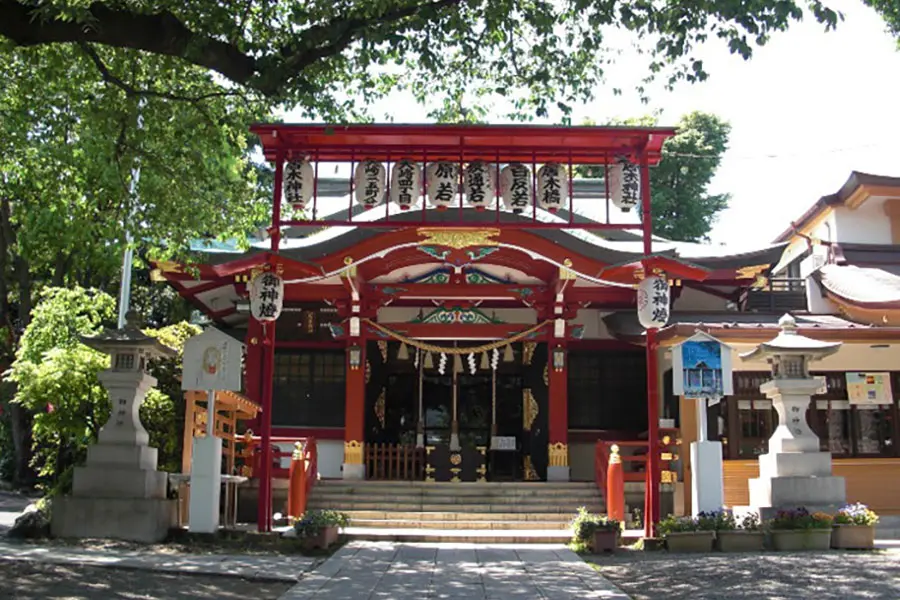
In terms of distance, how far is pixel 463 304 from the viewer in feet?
59.0

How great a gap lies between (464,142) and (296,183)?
Result: 2.68 meters

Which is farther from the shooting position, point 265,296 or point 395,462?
point 395,462

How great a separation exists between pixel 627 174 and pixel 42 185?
876cm

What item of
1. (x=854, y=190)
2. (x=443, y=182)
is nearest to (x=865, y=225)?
(x=854, y=190)

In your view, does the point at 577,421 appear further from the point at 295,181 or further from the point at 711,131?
the point at 711,131

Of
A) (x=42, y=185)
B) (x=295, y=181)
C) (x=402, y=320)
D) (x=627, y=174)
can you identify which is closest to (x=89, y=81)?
(x=42, y=185)

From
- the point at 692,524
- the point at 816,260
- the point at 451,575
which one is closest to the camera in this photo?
the point at 451,575

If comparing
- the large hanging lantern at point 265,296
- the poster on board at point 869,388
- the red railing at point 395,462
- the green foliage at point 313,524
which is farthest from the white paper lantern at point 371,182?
the poster on board at point 869,388

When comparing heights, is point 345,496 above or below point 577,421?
below

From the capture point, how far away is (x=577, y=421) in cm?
1853

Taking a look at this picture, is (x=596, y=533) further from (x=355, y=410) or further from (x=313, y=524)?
(x=355, y=410)

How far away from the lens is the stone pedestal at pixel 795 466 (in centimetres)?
1175

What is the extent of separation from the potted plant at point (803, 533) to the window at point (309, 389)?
9.69m

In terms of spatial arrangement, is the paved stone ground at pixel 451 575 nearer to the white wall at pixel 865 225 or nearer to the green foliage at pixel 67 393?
the green foliage at pixel 67 393
